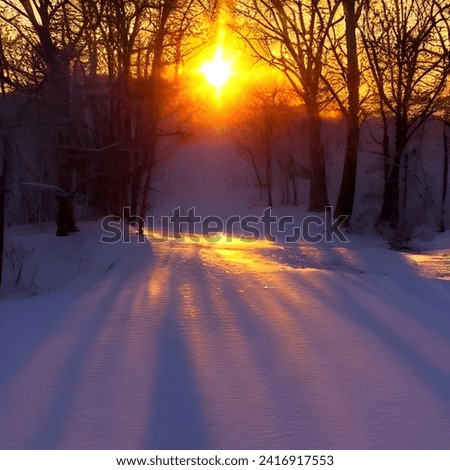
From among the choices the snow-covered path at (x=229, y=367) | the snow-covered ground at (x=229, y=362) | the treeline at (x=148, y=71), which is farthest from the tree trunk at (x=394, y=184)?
the snow-covered path at (x=229, y=367)

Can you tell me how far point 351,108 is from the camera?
19.5 m

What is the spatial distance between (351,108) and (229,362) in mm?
16412

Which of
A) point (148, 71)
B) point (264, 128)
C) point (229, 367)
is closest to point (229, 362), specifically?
point (229, 367)

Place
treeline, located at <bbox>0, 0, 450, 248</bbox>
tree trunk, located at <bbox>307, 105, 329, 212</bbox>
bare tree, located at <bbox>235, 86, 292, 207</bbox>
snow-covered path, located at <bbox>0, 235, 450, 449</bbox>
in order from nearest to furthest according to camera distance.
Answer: snow-covered path, located at <bbox>0, 235, 450, 449</bbox>, treeline, located at <bbox>0, 0, 450, 248</bbox>, tree trunk, located at <bbox>307, 105, 329, 212</bbox>, bare tree, located at <bbox>235, 86, 292, 207</bbox>

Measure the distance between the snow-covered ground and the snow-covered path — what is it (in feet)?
0.04

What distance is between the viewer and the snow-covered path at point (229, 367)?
3.27 m

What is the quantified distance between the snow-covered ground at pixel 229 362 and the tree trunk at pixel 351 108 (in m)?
11.5

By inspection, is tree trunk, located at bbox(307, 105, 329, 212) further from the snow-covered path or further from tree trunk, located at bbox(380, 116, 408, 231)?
the snow-covered path

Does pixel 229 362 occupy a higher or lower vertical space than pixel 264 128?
lower

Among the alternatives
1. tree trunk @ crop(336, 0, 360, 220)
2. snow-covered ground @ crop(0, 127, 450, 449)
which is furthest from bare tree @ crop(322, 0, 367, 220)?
snow-covered ground @ crop(0, 127, 450, 449)

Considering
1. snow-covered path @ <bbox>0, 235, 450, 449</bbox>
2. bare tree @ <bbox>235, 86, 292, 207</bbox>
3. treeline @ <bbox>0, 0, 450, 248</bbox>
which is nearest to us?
snow-covered path @ <bbox>0, 235, 450, 449</bbox>

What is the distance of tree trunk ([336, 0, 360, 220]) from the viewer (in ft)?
62.0

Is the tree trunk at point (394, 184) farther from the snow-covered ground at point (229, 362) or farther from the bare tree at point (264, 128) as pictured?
the snow-covered ground at point (229, 362)

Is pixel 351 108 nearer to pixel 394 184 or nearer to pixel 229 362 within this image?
pixel 394 184
